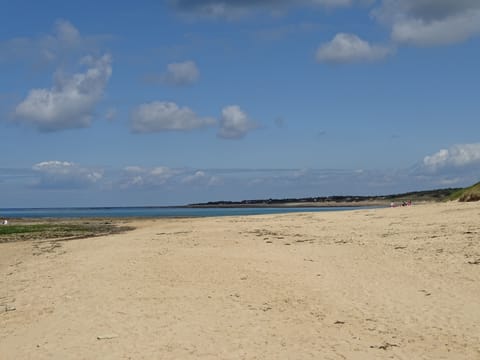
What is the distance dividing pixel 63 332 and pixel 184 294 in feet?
11.4

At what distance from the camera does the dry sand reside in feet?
31.7

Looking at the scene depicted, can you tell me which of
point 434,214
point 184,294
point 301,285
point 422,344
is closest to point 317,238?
point 434,214

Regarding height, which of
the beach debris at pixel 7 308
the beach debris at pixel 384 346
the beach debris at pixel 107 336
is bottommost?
the beach debris at pixel 384 346

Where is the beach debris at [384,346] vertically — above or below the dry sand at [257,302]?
below

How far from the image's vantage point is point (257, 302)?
503 inches

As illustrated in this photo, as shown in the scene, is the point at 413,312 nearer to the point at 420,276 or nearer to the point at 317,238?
the point at 420,276

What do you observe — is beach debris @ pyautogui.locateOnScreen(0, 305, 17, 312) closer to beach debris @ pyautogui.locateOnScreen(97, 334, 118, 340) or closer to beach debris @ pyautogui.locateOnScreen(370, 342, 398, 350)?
beach debris @ pyautogui.locateOnScreen(97, 334, 118, 340)

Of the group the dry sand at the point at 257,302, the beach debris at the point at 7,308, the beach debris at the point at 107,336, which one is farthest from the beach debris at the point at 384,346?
the beach debris at the point at 7,308

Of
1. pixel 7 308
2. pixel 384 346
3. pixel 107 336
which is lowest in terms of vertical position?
pixel 384 346

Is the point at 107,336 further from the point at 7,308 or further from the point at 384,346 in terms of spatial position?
the point at 384,346

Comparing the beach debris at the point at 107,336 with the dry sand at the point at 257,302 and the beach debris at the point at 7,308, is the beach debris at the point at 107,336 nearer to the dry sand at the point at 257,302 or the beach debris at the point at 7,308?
the dry sand at the point at 257,302

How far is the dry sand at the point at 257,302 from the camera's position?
380 inches

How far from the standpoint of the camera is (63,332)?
11016mm

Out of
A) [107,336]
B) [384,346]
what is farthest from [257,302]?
[384,346]
